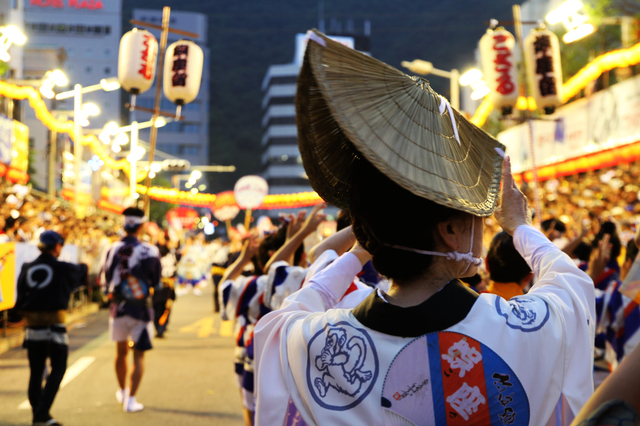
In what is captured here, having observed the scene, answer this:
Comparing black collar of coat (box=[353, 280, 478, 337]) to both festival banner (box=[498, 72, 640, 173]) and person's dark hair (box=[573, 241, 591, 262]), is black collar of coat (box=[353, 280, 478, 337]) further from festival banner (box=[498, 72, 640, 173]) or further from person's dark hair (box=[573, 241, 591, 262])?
festival banner (box=[498, 72, 640, 173])

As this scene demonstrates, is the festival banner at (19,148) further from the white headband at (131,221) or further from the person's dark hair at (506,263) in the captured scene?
the person's dark hair at (506,263)

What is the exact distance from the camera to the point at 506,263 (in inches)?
120

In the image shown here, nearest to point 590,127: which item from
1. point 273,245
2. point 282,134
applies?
point 273,245

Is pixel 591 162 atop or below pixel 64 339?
atop

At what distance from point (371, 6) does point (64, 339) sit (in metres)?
121

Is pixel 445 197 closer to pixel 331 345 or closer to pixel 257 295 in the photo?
pixel 331 345

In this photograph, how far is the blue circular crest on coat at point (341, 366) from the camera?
5.23ft

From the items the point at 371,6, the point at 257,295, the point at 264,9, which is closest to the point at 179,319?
the point at 257,295

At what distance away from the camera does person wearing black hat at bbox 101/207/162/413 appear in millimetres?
6633

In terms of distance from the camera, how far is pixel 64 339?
6.08 m

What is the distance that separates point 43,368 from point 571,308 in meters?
5.79

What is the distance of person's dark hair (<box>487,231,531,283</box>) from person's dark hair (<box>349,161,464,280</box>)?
4.98 ft

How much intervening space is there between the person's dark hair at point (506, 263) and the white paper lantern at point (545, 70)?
1044 centimetres

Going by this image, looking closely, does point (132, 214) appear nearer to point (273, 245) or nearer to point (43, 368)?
point (43, 368)
